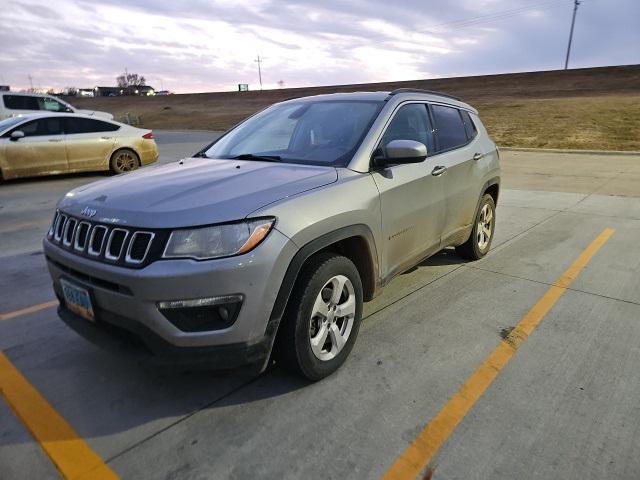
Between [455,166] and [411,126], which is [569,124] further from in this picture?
[411,126]

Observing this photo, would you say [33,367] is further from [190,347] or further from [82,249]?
[190,347]

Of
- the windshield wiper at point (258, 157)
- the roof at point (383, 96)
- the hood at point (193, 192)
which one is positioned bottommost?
the hood at point (193, 192)

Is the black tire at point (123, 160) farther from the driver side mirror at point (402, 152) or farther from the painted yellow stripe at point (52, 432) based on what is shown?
the driver side mirror at point (402, 152)

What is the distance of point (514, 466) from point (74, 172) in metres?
10.7

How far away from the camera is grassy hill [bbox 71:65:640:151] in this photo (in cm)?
1844

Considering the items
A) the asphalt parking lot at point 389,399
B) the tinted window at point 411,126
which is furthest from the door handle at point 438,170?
the asphalt parking lot at point 389,399

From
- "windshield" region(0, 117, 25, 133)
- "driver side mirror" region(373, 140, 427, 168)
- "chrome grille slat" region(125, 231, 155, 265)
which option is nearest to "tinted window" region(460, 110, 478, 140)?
"driver side mirror" region(373, 140, 427, 168)

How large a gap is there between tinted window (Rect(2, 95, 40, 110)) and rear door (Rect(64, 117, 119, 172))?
532cm

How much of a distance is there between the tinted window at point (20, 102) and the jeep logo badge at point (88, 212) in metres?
14.0

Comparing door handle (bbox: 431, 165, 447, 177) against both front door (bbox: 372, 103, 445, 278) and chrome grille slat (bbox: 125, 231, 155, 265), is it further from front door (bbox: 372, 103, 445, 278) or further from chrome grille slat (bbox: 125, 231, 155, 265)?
chrome grille slat (bbox: 125, 231, 155, 265)

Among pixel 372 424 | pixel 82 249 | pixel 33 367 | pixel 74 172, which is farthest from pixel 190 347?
pixel 74 172

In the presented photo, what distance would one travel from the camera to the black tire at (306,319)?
2584 mm

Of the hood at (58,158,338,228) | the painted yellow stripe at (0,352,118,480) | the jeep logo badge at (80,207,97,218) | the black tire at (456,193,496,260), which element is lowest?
the painted yellow stripe at (0,352,118,480)

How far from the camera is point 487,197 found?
497cm
